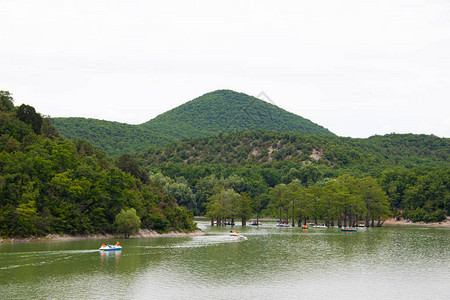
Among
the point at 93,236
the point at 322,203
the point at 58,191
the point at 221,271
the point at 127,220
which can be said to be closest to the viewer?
the point at 221,271

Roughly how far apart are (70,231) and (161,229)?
26.0m

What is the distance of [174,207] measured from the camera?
134250 mm

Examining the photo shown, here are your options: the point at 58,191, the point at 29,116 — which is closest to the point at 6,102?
the point at 29,116

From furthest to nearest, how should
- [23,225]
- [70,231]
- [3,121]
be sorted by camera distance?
[3,121]
[70,231]
[23,225]

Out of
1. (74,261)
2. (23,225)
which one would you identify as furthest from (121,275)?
(23,225)

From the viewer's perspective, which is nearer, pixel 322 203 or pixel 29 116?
pixel 29 116

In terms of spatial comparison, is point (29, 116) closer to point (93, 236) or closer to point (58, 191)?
point (58, 191)

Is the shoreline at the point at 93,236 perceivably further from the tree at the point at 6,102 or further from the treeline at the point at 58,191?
the tree at the point at 6,102

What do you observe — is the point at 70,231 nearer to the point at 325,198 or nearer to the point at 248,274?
the point at 248,274

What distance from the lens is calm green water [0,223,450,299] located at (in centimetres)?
5225

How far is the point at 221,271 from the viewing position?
65688 millimetres

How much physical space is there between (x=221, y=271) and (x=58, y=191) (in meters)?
55.0

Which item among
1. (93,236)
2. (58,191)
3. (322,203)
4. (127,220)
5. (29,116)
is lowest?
(93,236)

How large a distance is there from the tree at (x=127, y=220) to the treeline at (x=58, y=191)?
7.61 ft
